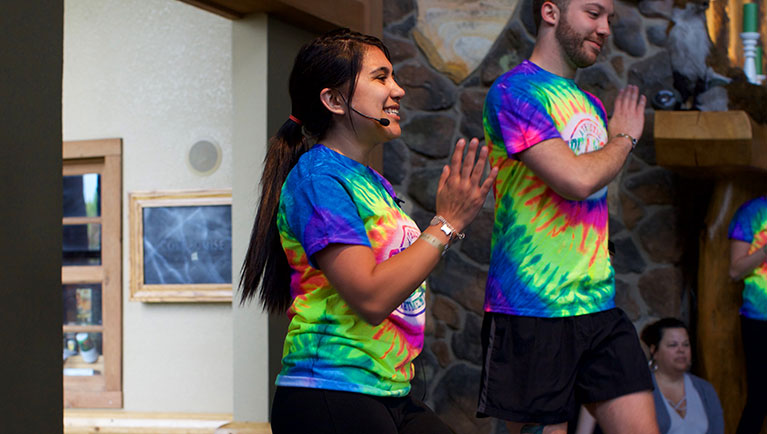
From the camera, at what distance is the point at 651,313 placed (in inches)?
184

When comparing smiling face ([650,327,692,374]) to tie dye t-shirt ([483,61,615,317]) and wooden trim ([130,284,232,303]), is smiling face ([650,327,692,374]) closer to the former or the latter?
tie dye t-shirt ([483,61,615,317])

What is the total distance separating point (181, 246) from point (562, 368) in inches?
146

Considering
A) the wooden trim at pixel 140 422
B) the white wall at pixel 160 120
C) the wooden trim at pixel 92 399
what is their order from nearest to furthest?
the wooden trim at pixel 140 422, the white wall at pixel 160 120, the wooden trim at pixel 92 399

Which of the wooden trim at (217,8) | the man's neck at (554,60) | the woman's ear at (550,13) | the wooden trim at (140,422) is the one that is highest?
the wooden trim at (217,8)

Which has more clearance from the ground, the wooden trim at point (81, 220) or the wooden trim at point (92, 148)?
the wooden trim at point (92, 148)

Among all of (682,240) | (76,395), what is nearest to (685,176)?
(682,240)

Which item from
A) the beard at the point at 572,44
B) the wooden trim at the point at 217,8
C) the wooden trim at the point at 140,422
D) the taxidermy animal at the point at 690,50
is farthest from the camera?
the wooden trim at the point at 140,422

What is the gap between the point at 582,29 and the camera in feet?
7.70

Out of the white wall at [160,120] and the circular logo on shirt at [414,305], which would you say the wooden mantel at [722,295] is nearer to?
the white wall at [160,120]

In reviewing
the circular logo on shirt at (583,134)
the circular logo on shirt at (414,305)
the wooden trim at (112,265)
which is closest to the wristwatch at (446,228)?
the circular logo on shirt at (414,305)

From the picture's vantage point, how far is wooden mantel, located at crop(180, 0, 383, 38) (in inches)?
148

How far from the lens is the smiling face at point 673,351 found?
4301 millimetres

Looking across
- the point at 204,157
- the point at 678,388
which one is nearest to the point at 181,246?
the point at 204,157

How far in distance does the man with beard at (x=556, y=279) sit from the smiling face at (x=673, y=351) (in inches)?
87.0
